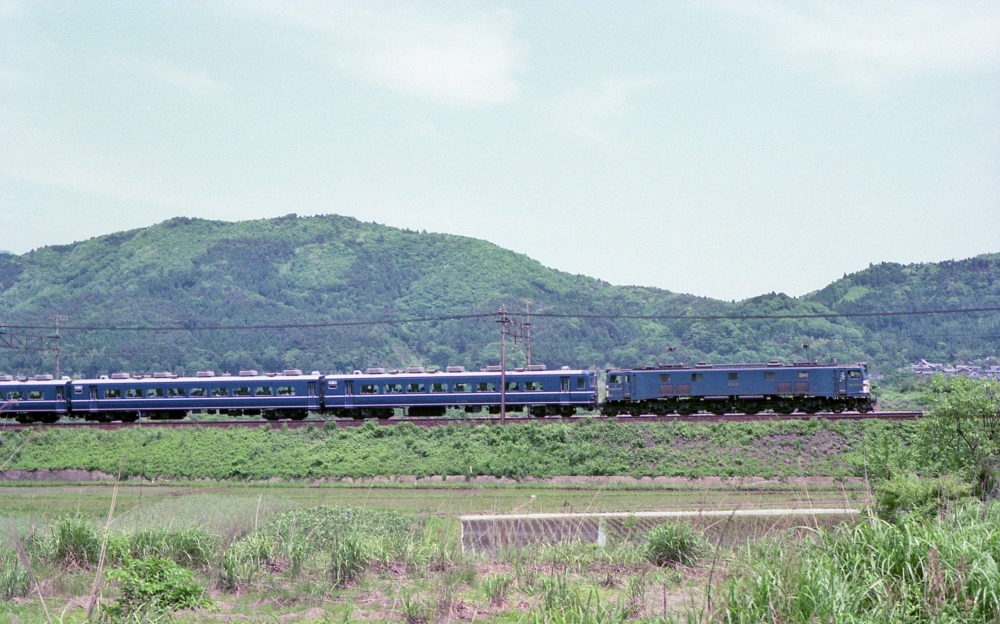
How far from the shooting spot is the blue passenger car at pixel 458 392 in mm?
42344

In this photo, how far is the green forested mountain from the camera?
9056 cm

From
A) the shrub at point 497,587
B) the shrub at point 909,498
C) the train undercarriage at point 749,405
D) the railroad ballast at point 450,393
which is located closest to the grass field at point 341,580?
the shrub at point 497,587

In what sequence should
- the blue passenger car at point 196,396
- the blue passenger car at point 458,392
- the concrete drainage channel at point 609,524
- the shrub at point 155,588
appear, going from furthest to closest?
the blue passenger car at point 196,396
the blue passenger car at point 458,392
the concrete drainage channel at point 609,524
the shrub at point 155,588

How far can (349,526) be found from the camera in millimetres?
16266

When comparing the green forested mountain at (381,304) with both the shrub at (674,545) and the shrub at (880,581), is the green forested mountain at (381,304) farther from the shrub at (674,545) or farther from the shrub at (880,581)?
the shrub at (880,581)

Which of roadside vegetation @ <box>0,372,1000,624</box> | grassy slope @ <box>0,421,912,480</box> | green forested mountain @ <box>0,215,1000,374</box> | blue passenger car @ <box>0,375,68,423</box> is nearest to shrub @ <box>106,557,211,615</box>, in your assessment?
roadside vegetation @ <box>0,372,1000,624</box>

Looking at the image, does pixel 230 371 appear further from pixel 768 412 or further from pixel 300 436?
pixel 768 412

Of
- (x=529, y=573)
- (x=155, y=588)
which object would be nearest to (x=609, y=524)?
(x=529, y=573)

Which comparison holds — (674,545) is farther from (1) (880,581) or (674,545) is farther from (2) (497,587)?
(1) (880,581)

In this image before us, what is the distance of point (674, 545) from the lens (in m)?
13.3

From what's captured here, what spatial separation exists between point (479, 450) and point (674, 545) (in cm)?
2161

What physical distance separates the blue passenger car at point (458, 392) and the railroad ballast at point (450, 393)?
0.05 metres

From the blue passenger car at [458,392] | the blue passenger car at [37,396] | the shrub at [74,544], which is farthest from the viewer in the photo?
the blue passenger car at [37,396]

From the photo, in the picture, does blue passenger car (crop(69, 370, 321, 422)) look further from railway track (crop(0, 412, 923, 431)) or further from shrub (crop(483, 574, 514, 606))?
shrub (crop(483, 574, 514, 606))
